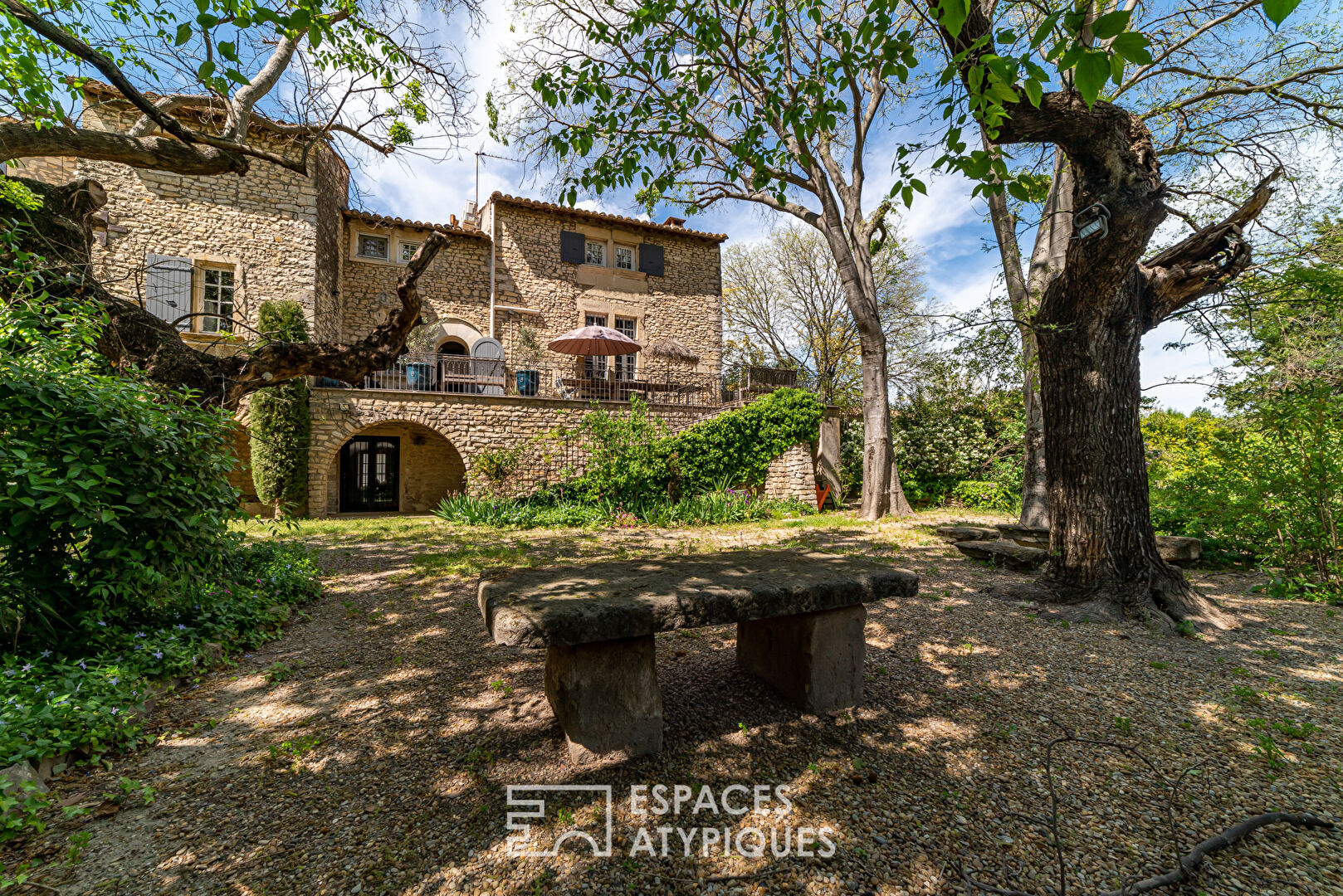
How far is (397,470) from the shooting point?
1355 cm

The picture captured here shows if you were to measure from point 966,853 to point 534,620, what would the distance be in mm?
1670

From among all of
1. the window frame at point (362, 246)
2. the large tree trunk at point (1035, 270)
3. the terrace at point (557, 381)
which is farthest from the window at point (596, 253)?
the large tree trunk at point (1035, 270)

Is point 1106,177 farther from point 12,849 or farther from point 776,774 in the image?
point 12,849

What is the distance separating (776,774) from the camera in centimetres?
215

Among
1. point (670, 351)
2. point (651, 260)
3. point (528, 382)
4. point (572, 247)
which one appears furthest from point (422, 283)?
point (670, 351)

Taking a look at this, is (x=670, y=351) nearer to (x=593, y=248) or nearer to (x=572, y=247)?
(x=593, y=248)

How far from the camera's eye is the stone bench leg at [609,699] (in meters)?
2.18

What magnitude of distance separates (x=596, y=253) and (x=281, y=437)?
9.66 m

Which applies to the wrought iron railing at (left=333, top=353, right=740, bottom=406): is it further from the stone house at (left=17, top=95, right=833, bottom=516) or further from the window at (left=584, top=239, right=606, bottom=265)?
the window at (left=584, top=239, right=606, bottom=265)

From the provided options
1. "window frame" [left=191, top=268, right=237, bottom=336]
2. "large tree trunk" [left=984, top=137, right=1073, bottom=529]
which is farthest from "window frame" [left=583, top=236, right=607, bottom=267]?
"large tree trunk" [left=984, top=137, right=1073, bottom=529]

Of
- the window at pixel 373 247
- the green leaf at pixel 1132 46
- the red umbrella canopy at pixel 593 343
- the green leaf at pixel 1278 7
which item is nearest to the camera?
the green leaf at pixel 1278 7

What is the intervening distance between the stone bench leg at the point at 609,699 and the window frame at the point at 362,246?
14.4 m

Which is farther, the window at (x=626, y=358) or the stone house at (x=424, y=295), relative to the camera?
the window at (x=626, y=358)

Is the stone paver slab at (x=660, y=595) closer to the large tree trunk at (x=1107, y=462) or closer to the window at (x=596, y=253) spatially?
the large tree trunk at (x=1107, y=462)
